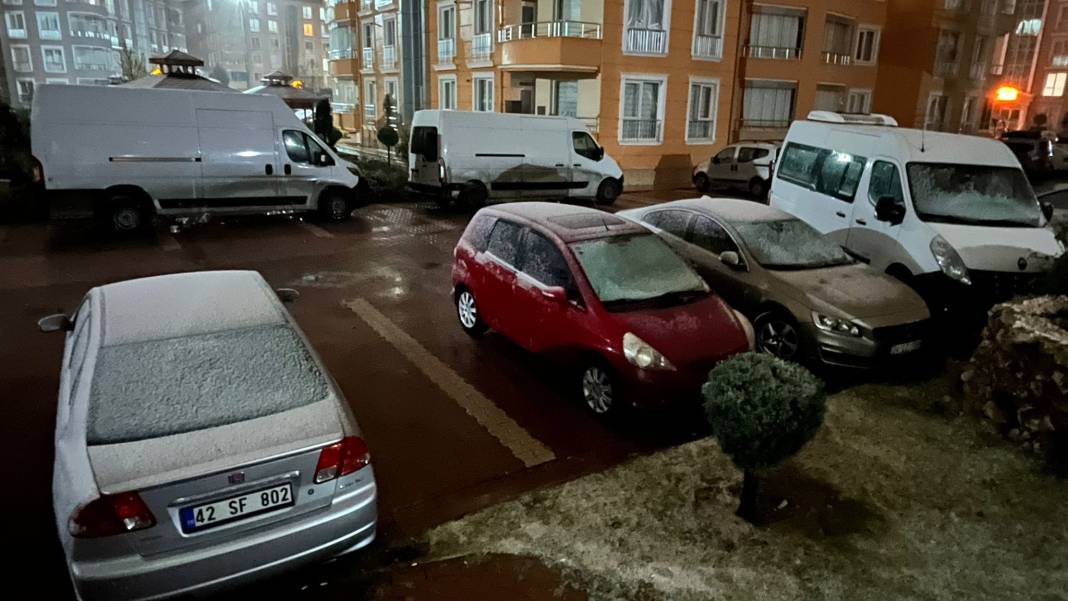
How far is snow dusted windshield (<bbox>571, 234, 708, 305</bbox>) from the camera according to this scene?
20.0 ft

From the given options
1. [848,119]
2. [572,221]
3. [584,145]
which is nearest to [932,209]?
[848,119]

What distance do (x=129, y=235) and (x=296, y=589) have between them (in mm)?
10942

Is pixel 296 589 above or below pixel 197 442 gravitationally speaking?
below

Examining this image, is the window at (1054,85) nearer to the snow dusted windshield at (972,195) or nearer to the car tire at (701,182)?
the car tire at (701,182)

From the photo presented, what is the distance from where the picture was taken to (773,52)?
24562 mm

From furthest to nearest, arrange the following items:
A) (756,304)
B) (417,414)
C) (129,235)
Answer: (129,235)
(756,304)
(417,414)

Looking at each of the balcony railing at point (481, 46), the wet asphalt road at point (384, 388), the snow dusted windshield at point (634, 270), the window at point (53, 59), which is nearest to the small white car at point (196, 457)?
the wet asphalt road at point (384, 388)

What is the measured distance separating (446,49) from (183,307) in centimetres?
2463

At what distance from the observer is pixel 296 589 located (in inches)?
148

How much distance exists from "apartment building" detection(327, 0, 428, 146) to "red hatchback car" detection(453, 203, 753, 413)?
74.8 feet

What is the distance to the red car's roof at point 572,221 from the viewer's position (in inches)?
260

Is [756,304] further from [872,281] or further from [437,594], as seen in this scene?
[437,594]

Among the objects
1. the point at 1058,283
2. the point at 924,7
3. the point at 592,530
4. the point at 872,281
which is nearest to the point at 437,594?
the point at 592,530

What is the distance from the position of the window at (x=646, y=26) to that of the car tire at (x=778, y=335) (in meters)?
16.3
